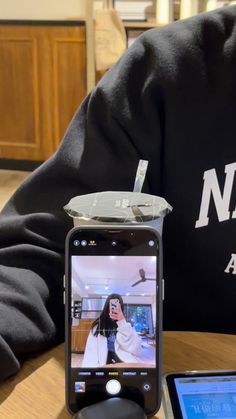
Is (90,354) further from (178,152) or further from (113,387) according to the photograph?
(178,152)

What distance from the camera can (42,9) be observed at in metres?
3.16

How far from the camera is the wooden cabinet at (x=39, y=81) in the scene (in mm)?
3070

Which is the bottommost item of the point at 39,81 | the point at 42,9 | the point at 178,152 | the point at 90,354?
the point at 39,81

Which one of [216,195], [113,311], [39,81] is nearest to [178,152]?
[216,195]

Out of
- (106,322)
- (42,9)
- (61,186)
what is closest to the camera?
(106,322)

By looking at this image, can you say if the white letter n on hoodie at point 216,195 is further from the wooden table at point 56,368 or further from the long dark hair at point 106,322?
the long dark hair at point 106,322

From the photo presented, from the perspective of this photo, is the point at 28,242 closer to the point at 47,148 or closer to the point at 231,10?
the point at 231,10

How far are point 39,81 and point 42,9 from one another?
381mm

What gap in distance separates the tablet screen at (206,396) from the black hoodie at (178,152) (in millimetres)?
239

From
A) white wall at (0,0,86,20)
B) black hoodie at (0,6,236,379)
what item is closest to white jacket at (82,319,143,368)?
black hoodie at (0,6,236,379)

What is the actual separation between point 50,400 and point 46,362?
0.07 m

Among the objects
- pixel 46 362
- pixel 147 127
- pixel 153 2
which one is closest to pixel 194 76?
pixel 147 127

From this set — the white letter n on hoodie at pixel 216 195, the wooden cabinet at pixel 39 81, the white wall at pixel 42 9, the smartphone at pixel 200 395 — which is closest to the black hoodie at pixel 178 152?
the white letter n on hoodie at pixel 216 195

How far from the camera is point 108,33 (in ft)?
9.41
